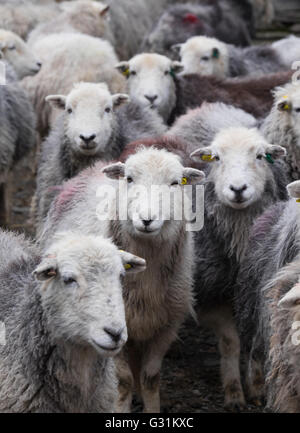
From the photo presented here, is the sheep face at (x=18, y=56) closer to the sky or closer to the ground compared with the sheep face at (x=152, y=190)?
closer to the sky

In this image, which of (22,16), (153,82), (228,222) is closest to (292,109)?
(228,222)

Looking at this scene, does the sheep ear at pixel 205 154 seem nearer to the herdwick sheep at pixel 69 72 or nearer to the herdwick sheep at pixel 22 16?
the herdwick sheep at pixel 69 72

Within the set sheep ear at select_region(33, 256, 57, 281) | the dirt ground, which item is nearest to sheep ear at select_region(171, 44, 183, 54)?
the dirt ground

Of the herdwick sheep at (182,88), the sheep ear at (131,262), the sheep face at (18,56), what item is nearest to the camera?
the sheep ear at (131,262)

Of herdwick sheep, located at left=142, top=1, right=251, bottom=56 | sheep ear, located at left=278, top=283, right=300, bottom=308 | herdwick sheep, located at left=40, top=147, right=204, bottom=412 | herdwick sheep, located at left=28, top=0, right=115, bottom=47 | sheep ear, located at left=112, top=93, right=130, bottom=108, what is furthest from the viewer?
herdwick sheep, located at left=142, top=1, right=251, bottom=56

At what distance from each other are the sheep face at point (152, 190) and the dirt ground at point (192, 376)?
1.19 meters

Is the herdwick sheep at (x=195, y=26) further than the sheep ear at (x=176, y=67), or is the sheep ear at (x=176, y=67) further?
the herdwick sheep at (x=195, y=26)

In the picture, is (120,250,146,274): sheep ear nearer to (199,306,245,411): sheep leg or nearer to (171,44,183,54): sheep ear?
(199,306,245,411): sheep leg

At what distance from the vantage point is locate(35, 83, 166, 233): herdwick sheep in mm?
5656

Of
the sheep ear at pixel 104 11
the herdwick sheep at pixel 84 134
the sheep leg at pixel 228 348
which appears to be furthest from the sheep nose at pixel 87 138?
the sheep ear at pixel 104 11

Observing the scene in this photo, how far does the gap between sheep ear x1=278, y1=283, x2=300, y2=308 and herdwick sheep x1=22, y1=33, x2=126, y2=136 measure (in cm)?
442

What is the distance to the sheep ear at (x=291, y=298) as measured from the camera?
3.07 meters

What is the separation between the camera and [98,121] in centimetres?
573

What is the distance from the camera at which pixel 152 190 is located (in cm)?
418
